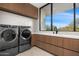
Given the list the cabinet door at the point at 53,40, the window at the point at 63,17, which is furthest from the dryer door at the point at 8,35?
the window at the point at 63,17

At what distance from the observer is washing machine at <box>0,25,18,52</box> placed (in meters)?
2.33

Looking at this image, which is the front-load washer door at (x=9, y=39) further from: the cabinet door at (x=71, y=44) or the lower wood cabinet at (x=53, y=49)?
the cabinet door at (x=71, y=44)

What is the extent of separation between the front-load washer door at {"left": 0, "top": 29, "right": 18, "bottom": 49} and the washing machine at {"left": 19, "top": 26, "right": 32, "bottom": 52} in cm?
27

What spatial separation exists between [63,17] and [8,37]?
6.22 ft

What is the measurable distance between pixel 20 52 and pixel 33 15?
1.63 metres

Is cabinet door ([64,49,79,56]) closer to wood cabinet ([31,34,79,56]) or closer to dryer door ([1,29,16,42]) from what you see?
wood cabinet ([31,34,79,56])

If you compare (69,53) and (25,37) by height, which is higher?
(25,37)

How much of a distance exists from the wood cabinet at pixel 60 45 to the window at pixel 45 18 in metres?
0.72

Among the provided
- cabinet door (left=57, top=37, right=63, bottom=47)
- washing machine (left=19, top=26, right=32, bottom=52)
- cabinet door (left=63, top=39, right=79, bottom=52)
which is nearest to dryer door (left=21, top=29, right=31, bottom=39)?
washing machine (left=19, top=26, right=32, bottom=52)

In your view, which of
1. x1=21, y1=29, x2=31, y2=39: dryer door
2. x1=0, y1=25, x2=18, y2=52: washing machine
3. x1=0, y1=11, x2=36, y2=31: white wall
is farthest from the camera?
x1=21, y1=29, x2=31, y2=39: dryer door

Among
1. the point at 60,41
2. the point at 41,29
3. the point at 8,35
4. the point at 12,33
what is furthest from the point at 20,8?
the point at 41,29

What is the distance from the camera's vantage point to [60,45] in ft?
8.11

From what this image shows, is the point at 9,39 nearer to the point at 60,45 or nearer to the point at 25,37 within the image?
the point at 25,37

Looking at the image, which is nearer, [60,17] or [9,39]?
[9,39]
